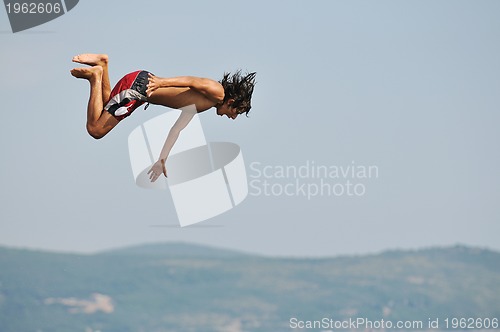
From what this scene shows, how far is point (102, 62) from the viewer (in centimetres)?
838

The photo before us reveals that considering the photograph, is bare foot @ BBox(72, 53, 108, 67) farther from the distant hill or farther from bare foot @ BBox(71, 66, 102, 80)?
the distant hill

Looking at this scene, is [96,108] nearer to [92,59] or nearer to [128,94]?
[128,94]

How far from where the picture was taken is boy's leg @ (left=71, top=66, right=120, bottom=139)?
8312mm

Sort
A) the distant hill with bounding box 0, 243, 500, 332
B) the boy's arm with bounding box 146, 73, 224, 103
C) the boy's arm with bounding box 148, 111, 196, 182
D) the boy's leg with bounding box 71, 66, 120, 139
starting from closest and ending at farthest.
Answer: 1. the boy's arm with bounding box 146, 73, 224, 103
2. the boy's leg with bounding box 71, 66, 120, 139
3. the boy's arm with bounding box 148, 111, 196, 182
4. the distant hill with bounding box 0, 243, 500, 332

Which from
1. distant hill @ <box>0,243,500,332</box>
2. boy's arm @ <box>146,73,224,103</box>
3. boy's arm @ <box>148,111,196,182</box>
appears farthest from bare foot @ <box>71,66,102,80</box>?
distant hill @ <box>0,243,500,332</box>

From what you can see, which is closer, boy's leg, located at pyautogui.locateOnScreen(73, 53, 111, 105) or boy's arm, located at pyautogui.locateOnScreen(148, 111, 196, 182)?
boy's leg, located at pyautogui.locateOnScreen(73, 53, 111, 105)

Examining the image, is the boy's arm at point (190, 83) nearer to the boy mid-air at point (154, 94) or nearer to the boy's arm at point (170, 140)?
the boy mid-air at point (154, 94)

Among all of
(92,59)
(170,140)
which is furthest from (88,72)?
(170,140)

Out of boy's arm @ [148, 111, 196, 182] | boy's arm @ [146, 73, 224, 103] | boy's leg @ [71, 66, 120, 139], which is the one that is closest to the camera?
boy's arm @ [146, 73, 224, 103]

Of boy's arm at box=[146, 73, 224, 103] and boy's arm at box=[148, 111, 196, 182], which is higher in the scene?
boy's arm at box=[146, 73, 224, 103]

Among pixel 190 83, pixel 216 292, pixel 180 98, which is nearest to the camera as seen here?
pixel 190 83

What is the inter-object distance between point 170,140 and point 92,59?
102cm

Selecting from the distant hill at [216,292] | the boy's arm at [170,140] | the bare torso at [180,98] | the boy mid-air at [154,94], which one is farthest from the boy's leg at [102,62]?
the distant hill at [216,292]

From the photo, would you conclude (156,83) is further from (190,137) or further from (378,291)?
(378,291)
